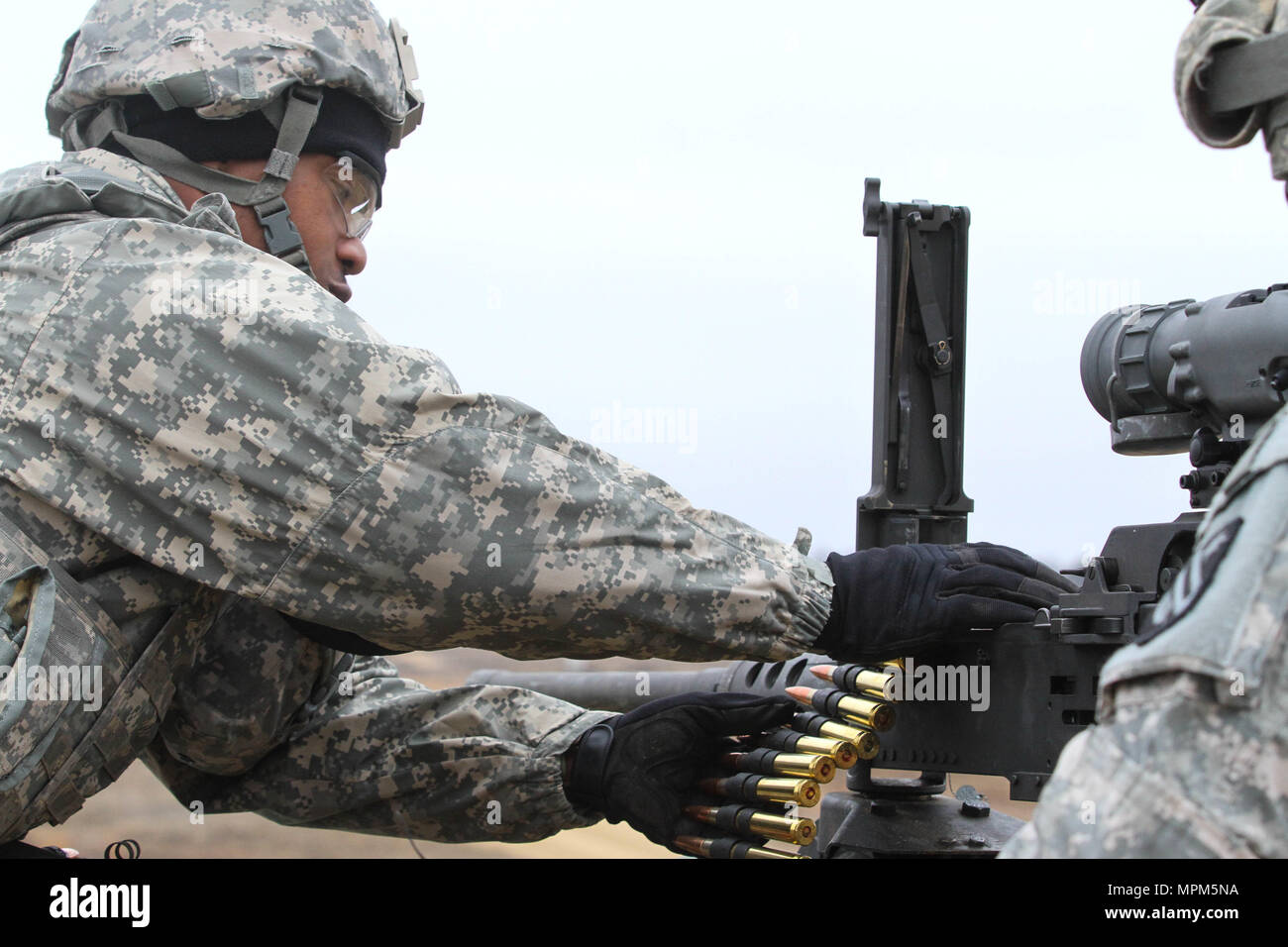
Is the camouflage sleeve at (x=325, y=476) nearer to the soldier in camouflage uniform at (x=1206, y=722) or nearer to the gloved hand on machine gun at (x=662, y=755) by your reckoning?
the gloved hand on machine gun at (x=662, y=755)

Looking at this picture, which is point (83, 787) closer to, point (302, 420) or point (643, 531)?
point (302, 420)

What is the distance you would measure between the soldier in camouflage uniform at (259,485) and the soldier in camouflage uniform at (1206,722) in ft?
5.98

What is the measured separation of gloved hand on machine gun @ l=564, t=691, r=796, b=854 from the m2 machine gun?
0.23 m

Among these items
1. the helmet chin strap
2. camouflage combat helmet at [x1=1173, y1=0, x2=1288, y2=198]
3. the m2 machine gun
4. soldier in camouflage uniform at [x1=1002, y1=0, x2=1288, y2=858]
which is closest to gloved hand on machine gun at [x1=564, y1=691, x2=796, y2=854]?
the m2 machine gun

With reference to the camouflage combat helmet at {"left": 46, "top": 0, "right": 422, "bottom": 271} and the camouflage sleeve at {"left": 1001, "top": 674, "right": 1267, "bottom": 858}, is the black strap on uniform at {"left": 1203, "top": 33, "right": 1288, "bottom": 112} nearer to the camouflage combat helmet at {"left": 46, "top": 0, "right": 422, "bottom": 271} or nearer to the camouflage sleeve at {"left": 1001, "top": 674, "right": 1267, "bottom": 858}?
the camouflage sleeve at {"left": 1001, "top": 674, "right": 1267, "bottom": 858}

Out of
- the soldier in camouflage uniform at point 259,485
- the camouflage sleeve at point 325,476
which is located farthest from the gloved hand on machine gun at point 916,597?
the camouflage sleeve at point 325,476

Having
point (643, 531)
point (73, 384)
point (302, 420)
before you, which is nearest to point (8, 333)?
point (73, 384)

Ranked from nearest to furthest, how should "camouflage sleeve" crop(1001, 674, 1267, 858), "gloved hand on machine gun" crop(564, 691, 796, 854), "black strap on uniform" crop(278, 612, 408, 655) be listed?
"camouflage sleeve" crop(1001, 674, 1267, 858), "black strap on uniform" crop(278, 612, 408, 655), "gloved hand on machine gun" crop(564, 691, 796, 854)

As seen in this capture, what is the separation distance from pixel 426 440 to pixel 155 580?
0.70 m

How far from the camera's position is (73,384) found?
3.00 m

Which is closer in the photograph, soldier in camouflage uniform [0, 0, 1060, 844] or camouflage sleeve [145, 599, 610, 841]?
soldier in camouflage uniform [0, 0, 1060, 844]

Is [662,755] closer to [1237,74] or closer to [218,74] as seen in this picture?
[218,74]

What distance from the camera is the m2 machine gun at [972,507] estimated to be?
3.07m

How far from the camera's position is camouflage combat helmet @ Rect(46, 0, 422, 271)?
3.58 metres
